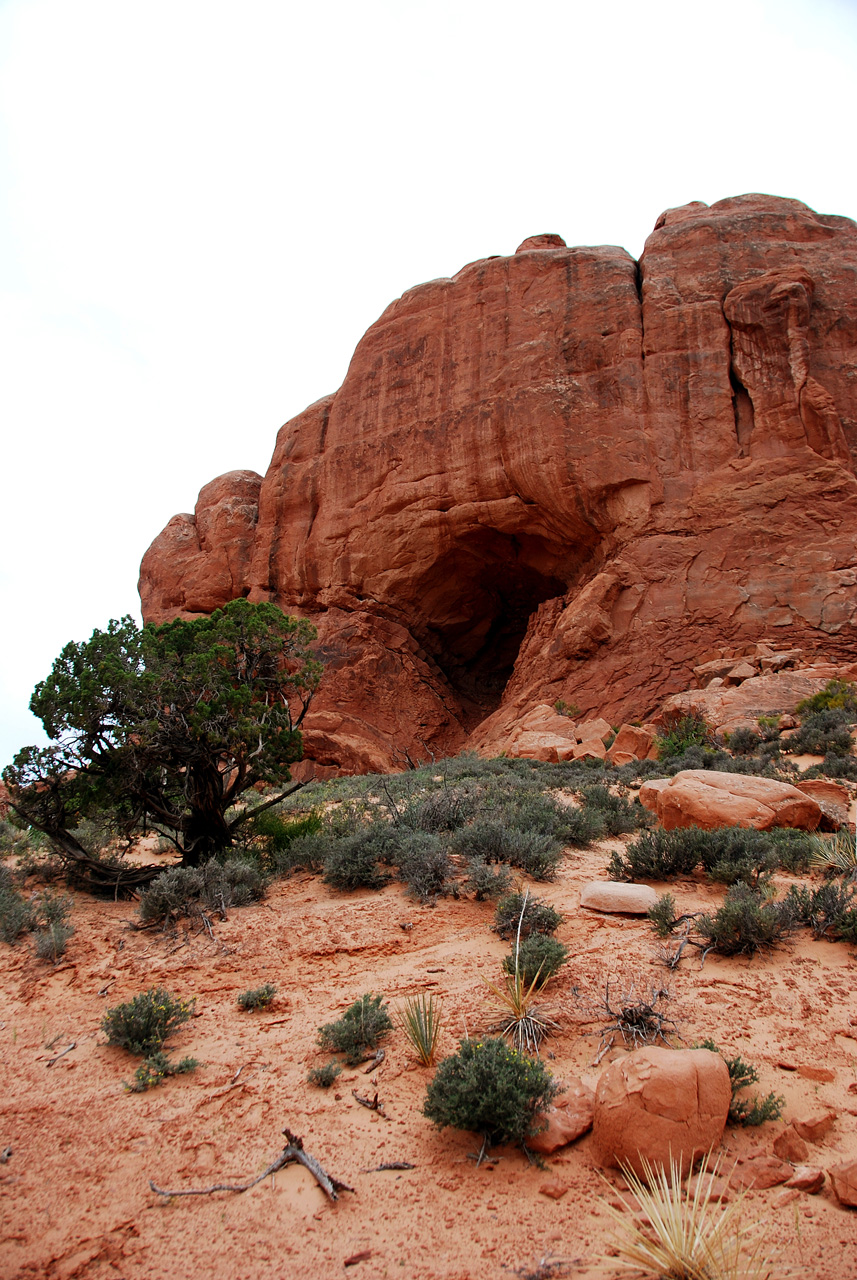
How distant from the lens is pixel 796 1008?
12.7ft

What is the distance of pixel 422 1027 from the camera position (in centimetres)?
383

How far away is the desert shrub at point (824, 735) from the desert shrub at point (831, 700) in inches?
12.9

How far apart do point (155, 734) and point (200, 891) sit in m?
A: 1.88

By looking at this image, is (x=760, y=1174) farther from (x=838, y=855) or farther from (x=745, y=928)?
(x=838, y=855)

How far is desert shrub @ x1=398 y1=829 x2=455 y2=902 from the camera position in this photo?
239 inches

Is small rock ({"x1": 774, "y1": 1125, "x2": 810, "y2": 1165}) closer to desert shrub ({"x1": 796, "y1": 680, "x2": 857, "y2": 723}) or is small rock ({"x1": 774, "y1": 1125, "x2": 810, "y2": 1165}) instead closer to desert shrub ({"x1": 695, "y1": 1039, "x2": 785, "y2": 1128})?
desert shrub ({"x1": 695, "y1": 1039, "x2": 785, "y2": 1128})

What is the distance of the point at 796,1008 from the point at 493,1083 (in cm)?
194

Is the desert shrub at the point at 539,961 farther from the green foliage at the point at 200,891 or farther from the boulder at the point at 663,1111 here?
the green foliage at the point at 200,891

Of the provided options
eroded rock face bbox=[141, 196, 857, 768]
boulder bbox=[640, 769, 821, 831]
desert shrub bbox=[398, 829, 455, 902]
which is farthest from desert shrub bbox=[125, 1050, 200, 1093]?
eroded rock face bbox=[141, 196, 857, 768]

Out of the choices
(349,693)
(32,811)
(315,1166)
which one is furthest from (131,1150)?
(349,693)

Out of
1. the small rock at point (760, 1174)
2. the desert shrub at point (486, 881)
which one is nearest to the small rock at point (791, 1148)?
the small rock at point (760, 1174)

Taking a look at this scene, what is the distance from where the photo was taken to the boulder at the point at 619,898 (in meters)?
5.34

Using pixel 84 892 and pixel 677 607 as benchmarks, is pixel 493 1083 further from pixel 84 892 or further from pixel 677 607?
pixel 677 607

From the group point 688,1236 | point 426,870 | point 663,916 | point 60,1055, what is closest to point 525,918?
point 663,916
